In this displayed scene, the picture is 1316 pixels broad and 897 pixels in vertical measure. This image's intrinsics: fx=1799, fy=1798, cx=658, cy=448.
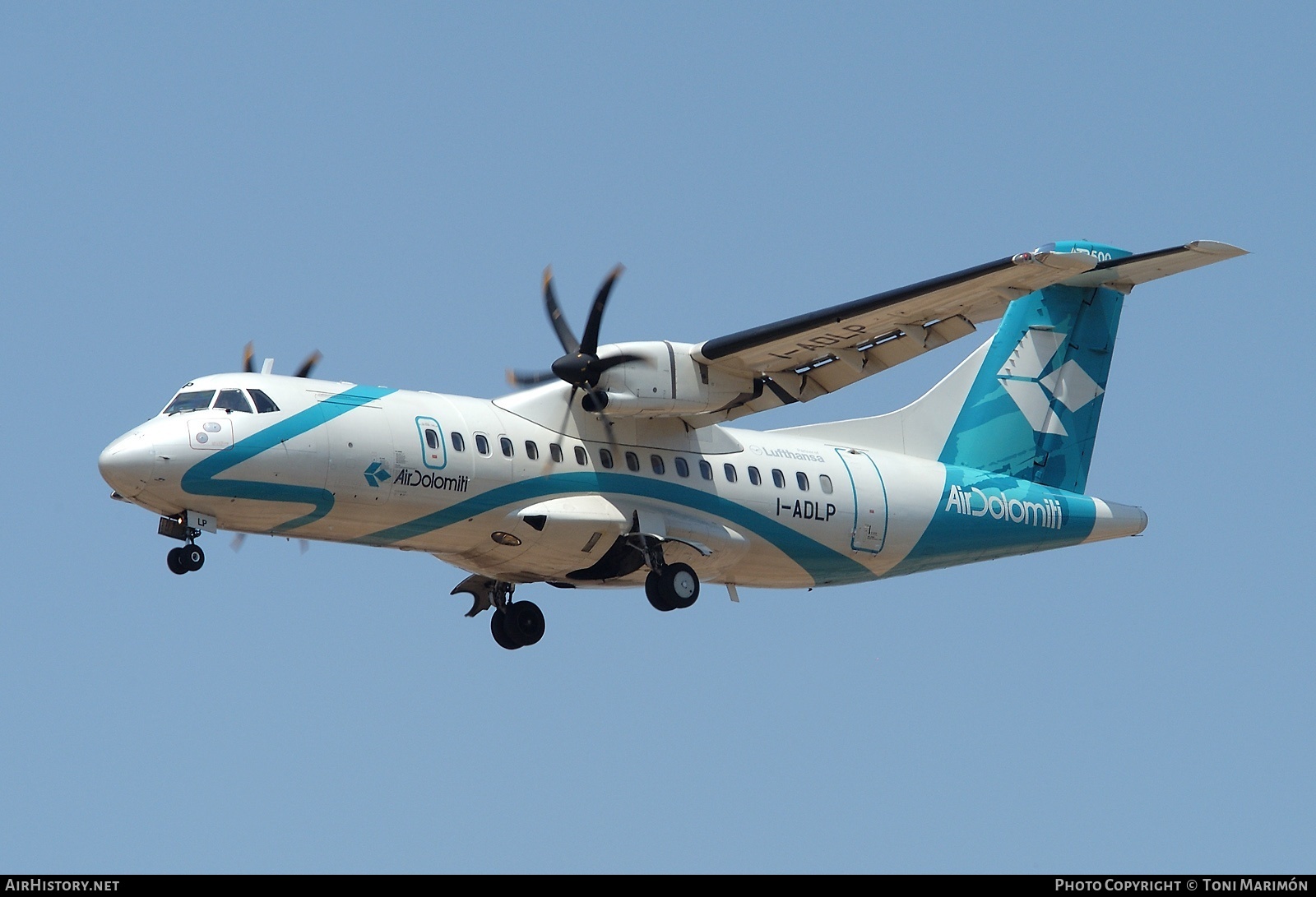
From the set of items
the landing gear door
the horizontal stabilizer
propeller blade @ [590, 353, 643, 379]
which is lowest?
the landing gear door

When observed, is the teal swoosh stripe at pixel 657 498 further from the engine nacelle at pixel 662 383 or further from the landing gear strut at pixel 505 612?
the landing gear strut at pixel 505 612

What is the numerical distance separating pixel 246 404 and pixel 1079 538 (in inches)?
429

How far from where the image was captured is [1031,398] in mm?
23750

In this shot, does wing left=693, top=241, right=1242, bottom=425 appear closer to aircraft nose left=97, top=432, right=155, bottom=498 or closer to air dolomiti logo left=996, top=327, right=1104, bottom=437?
air dolomiti logo left=996, top=327, right=1104, bottom=437

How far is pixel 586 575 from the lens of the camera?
20016 mm

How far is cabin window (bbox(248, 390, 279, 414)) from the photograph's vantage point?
57.6 feet

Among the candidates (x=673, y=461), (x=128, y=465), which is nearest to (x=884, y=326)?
(x=673, y=461)

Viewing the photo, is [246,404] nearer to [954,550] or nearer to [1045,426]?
[954,550]

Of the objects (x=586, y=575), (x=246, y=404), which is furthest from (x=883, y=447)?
(x=246, y=404)

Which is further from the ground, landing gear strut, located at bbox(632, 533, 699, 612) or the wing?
the wing

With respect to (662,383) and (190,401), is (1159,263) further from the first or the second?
(190,401)

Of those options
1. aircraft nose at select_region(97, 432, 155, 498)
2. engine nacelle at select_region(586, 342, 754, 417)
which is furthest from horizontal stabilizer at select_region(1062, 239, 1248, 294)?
aircraft nose at select_region(97, 432, 155, 498)
